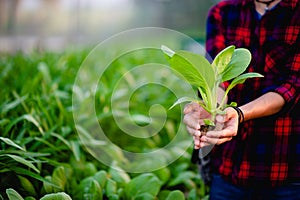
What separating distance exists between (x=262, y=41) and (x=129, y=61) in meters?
2.47

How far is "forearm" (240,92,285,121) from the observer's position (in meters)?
1.47

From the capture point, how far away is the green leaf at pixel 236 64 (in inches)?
55.8

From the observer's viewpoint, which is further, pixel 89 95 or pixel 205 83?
pixel 89 95

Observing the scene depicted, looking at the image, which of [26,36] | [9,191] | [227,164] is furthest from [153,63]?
[26,36]

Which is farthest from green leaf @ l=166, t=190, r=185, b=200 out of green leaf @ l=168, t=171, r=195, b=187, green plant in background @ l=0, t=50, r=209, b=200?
green leaf @ l=168, t=171, r=195, b=187

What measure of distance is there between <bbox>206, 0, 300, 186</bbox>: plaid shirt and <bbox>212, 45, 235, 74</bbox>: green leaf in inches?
8.3

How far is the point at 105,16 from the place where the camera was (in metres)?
8.59

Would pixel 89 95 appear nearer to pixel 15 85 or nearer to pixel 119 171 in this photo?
pixel 15 85

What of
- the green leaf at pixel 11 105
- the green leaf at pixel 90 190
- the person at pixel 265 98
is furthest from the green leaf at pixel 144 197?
the green leaf at pixel 11 105

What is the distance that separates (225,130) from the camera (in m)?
1.37

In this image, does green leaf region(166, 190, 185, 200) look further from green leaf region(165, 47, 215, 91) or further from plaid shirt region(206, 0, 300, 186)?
green leaf region(165, 47, 215, 91)

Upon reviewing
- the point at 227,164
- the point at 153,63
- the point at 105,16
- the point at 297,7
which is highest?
the point at 297,7

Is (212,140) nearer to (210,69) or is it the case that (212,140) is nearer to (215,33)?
(210,69)

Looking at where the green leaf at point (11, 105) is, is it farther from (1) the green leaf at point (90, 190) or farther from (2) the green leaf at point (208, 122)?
(2) the green leaf at point (208, 122)
